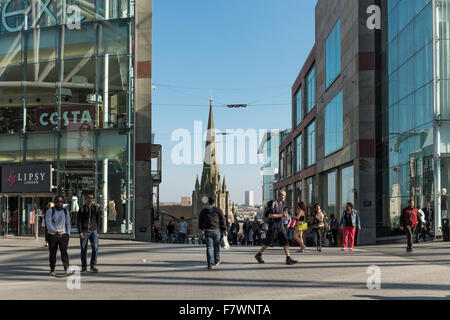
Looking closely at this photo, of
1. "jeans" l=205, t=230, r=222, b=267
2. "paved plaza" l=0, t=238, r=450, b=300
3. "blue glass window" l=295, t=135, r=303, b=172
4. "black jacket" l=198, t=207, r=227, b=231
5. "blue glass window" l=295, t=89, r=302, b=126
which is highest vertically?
"blue glass window" l=295, t=89, r=302, b=126

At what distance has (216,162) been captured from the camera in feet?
442

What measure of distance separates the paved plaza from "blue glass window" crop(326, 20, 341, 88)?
19.3 meters

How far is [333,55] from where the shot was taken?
34219 millimetres

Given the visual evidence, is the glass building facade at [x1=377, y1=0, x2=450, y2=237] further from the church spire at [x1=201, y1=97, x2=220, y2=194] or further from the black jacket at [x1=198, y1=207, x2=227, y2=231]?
the church spire at [x1=201, y1=97, x2=220, y2=194]

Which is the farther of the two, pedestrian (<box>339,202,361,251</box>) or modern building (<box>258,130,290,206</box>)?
modern building (<box>258,130,290,206</box>)

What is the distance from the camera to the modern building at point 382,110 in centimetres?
2100

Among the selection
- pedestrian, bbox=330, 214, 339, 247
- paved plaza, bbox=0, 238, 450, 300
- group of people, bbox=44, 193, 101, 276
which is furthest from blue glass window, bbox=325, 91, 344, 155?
group of people, bbox=44, 193, 101, 276

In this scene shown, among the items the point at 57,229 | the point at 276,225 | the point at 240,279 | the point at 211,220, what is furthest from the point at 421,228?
the point at 57,229

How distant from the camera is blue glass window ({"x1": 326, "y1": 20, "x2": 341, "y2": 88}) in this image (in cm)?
3253

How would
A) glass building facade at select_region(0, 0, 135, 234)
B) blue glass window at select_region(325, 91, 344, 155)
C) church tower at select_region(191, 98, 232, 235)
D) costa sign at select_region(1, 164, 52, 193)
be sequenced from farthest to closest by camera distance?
church tower at select_region(191, 98, 232, 235) → blue glass window at select_region(325, 91, 344, 155) → costa sign at select_region(1, 164, 52, 193) → glass building facade at select_region(0, 0, 135, 234)

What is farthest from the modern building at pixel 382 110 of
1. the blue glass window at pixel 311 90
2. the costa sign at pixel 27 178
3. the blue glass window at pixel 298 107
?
the costa sign at pixel 27 178

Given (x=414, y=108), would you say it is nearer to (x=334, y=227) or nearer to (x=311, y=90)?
(x=334, y=227)
